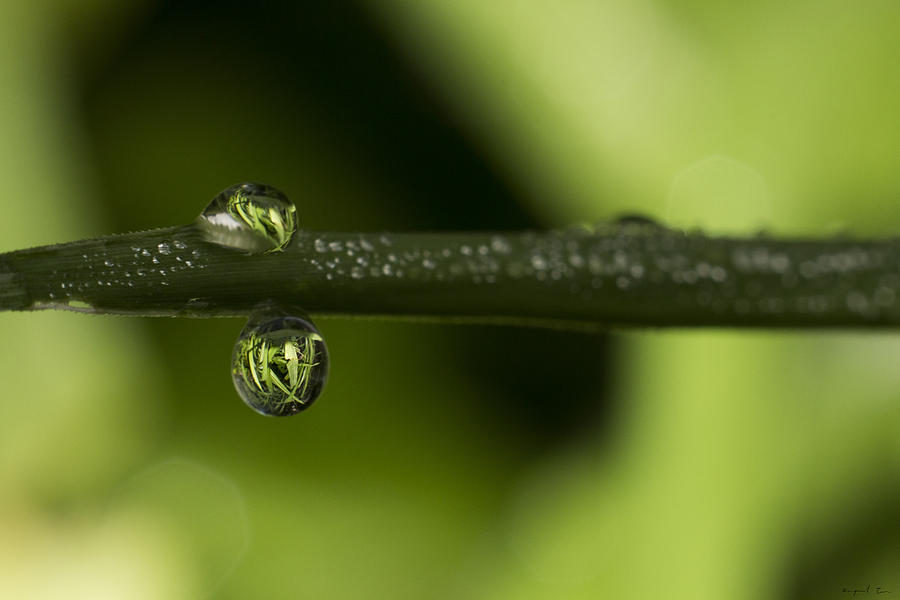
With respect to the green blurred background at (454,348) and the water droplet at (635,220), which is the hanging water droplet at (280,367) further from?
the green blurred background at (454,348)

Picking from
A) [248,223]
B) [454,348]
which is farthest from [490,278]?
[454,348]

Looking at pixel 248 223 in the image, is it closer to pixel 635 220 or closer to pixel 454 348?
pixel 635 220

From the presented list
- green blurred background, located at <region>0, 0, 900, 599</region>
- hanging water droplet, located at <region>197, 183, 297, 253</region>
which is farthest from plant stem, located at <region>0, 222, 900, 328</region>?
green blurred background, located at <region>0, 0, 900, 599</region>

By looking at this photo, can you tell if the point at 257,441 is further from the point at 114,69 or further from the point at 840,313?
the point at 840,313

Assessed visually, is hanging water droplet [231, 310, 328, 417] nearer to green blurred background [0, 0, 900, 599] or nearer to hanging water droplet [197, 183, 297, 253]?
hanging water droplet [197, 183, 297, 253]

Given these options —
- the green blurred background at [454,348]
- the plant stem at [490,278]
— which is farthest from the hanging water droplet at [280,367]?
the green blurred background at [454,348]

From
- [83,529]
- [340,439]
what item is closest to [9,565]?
[83,529]
